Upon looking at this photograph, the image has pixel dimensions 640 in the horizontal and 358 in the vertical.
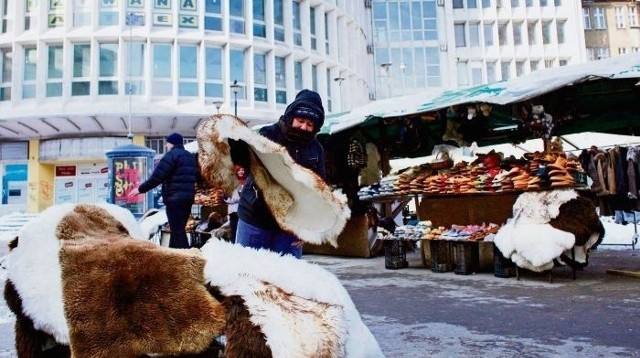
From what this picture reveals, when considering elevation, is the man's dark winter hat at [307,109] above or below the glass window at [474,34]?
below

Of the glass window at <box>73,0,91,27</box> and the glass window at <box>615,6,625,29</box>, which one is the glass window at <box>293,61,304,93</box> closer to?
the glass window at <box>73,0,91,27</box>

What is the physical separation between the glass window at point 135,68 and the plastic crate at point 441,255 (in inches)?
813

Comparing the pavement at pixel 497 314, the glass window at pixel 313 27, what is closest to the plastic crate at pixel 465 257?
the pavement at pixel 497 314

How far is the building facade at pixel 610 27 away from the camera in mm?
40906

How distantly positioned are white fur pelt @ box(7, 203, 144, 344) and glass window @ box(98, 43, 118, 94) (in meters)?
23.9

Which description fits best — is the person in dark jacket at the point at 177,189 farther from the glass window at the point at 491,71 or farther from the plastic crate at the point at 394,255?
the glass window at the point at 491,71

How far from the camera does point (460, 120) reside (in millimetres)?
9125

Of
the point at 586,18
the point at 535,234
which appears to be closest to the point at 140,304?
the point at 535,234

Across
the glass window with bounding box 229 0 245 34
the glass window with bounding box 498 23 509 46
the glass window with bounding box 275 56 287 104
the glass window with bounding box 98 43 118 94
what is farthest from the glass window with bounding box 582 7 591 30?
the glass window with bounding box 98 43 118 94

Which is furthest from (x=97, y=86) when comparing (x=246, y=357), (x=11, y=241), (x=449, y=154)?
(x=246, y=357)

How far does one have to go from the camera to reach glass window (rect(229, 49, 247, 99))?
1026 inches

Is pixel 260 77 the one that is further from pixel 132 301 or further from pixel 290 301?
pixel 290 301

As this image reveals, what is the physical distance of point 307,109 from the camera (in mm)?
2918

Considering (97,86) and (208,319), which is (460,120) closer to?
(208,319)
